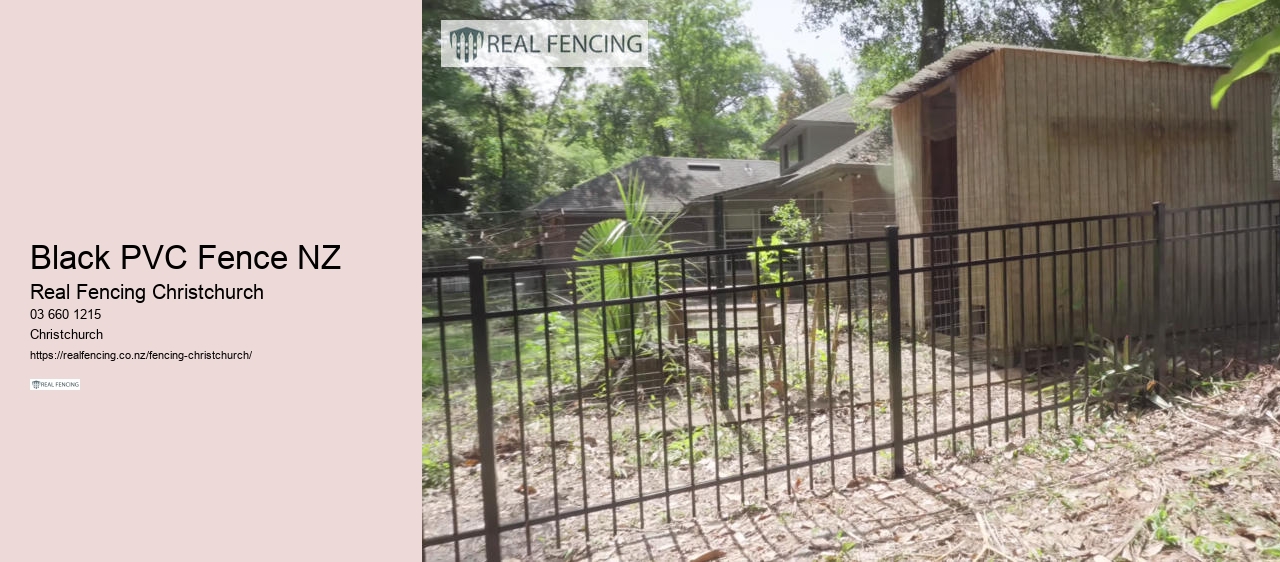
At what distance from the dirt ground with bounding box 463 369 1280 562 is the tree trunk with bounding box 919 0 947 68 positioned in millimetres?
12847

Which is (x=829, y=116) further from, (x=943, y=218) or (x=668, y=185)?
(x=943, y=218)

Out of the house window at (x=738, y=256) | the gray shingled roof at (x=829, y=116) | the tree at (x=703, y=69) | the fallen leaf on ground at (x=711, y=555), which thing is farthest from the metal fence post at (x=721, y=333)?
the tree at (x=703, y=69)

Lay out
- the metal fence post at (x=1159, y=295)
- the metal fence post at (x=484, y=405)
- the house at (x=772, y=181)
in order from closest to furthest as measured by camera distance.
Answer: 1. the metal fence post at (x=484, y=405)
2. the metal fence post at (x=1159, y=295)
3. the house at (x=772, y=181)

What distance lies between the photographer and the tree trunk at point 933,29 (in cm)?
1516

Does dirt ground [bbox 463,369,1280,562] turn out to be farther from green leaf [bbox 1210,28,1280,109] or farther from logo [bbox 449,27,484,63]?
logo [bbox 449,27,484,63]

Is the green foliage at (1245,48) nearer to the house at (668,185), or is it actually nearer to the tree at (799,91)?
the house at (668,185)

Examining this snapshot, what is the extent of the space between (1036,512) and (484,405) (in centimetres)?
267

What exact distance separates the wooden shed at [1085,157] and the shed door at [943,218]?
552 millimetres

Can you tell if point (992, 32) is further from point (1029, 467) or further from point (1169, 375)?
point (1029, 467)

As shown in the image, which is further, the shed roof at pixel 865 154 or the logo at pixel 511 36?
the shed roof at pixel 865 154

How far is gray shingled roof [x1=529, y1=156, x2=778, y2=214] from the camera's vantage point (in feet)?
72.0

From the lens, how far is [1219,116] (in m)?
7.37

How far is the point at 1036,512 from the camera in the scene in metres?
3.21
